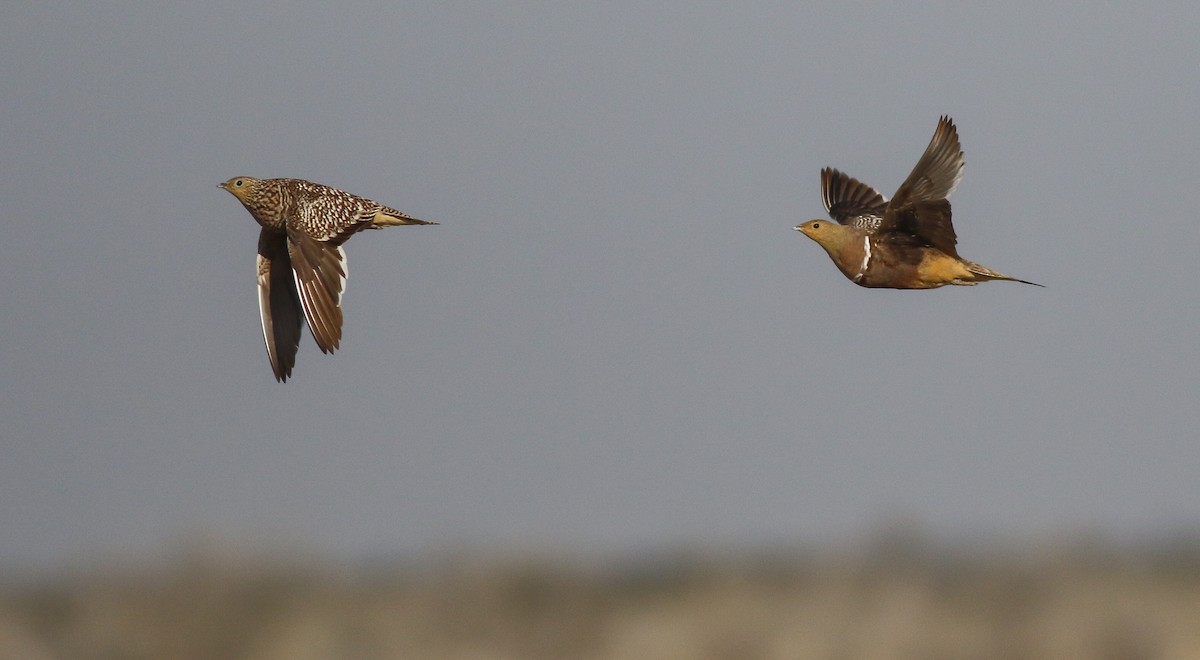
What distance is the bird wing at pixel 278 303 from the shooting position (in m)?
8.72

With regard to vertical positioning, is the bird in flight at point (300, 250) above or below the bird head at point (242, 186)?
below

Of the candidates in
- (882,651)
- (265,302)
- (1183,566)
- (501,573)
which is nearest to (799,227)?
(265,302)

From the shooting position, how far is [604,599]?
2075 centimetres

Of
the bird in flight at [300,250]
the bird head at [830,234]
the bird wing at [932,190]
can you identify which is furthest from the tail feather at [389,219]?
the bird wing at [932,190]

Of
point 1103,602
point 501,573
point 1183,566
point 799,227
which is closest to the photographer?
point 799,227

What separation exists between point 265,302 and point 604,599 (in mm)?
12665

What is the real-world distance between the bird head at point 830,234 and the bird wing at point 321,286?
101 inches

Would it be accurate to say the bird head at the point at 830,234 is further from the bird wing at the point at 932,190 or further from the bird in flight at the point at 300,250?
the bird in flight at the point at 300,250

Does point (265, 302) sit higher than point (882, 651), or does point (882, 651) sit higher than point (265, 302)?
point (265, 302)

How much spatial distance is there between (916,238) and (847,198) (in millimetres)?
2427

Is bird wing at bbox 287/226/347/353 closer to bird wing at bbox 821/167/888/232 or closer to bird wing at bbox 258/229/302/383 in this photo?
bird wing at bbox 258/229/302/383

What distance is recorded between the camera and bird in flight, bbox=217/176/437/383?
7.89 m

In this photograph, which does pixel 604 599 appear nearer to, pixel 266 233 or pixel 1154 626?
pixel 1154 626

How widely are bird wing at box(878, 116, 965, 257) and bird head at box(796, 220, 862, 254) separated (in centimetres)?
36
